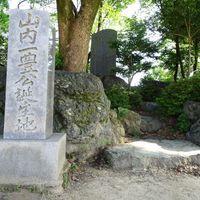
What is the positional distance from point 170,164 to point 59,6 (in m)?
4.45

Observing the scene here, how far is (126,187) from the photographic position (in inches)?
198

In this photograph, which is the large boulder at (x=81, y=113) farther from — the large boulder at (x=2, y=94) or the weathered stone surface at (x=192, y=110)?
the weathered stone surface at (x=192, y=110)

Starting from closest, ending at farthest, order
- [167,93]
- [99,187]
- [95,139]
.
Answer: [99,187]
[95,139]
[167,93]

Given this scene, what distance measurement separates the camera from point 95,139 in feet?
20.6

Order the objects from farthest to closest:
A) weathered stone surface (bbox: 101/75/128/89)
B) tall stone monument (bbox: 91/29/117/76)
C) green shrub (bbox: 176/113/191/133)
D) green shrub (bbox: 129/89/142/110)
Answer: tall stone monument (bbox: 91/29/117/76), weathered stone surface (bbox: 101/75/128/89), green shrub (bbox: 129/89/142/110), green shrub (bbox: 176/113/191/133)

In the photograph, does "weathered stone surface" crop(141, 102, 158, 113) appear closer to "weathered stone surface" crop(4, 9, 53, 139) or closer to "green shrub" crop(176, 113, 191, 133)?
"green shrub" crop(176, 113, 191, 133)

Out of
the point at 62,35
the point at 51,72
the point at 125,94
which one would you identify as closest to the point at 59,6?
the point at 62,35

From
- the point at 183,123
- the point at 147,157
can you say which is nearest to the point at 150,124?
the point at 183,123

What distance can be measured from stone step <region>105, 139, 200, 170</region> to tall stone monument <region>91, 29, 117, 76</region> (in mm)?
8367

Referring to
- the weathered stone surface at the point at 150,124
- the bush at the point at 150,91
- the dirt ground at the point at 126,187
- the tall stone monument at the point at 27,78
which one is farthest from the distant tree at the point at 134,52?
the tall stone monument at the point at 27,78

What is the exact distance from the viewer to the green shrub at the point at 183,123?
8250 mm

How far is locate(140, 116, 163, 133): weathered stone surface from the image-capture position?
862 centimetres

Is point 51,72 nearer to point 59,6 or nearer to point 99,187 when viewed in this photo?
point 99,187

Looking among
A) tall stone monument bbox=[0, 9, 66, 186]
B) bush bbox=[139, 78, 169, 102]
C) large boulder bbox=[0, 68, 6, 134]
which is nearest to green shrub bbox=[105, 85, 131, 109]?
bush bbox=[139, 78, 169, 102]
